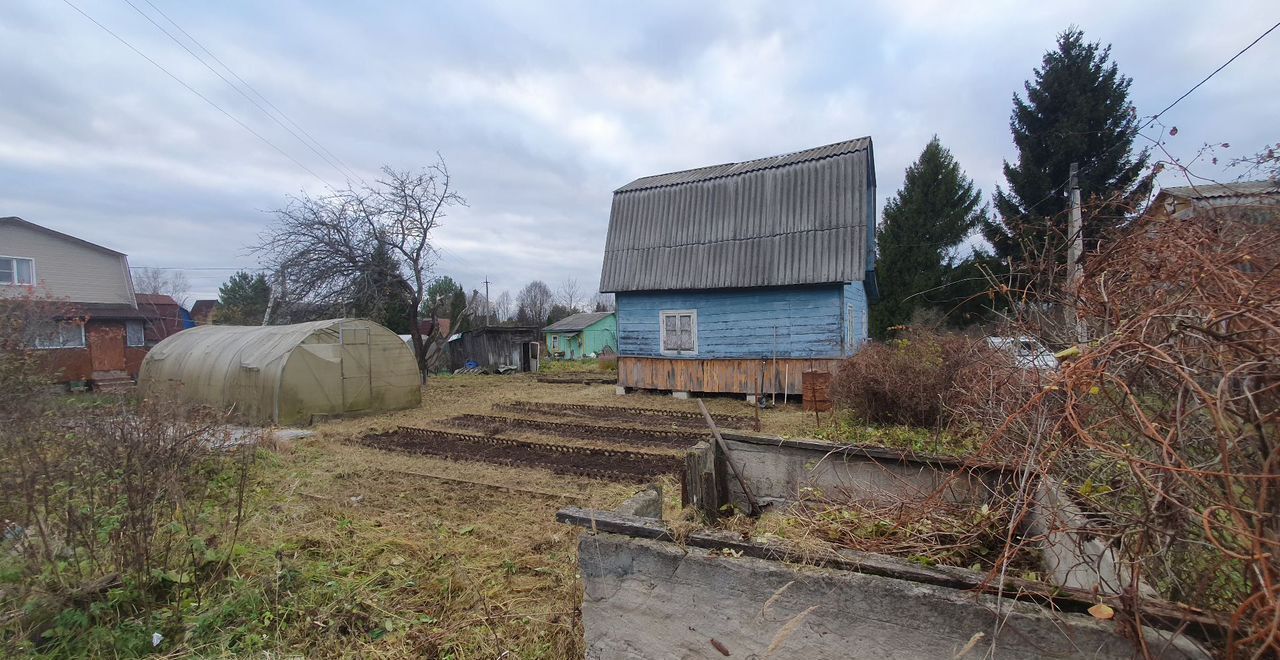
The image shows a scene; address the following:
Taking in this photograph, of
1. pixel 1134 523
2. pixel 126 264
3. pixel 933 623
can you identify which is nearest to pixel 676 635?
pixel 933 623

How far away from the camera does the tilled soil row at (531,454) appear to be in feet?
24.7

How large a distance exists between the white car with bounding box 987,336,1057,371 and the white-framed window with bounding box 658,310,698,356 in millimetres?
10447

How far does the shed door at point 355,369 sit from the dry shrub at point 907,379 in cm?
1061

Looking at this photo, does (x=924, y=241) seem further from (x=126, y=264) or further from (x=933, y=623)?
(x=126, y=264)

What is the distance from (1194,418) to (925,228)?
27.4 m

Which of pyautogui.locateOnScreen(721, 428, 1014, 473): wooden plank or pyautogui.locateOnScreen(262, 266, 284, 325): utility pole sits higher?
pyautogui.locateOnScreen(262, 266, 284, 325): utility pole

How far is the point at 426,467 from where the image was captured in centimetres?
792

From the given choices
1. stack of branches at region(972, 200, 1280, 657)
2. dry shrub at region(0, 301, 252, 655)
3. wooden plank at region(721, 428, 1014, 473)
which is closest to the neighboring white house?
dry shrub at region(0, 301, 252, 655)

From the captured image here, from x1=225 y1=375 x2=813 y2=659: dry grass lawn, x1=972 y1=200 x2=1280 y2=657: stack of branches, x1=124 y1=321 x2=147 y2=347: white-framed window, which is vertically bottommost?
x1=225 y1=375 x2=813 y2=659: dry grass lawn

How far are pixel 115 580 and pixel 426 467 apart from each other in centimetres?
442

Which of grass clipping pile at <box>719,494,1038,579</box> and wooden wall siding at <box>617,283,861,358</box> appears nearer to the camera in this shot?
grass clipping pile at <box>719,494,1038,579</box>

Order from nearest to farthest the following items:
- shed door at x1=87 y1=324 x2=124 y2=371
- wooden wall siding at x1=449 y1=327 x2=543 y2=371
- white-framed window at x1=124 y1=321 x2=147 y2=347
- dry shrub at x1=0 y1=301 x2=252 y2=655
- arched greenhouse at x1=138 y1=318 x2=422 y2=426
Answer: dry shrub at x1=0 y1=301 x2=252 y2=655 < arched greenhouse at x1=138 y1=318 x2=422 y2=426 < shed door at x1=87 y1=324 x2=124 y2=371 < white-framed window at x1=124 y1=321 x2=147 y2=347 < wooden wall siding at x1=449 y1=327 x2=543 y2=371

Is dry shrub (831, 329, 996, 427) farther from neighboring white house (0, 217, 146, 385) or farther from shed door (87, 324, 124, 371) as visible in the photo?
shed door (87, 324, 124, 371)

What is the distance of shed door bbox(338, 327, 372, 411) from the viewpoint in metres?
12.2
